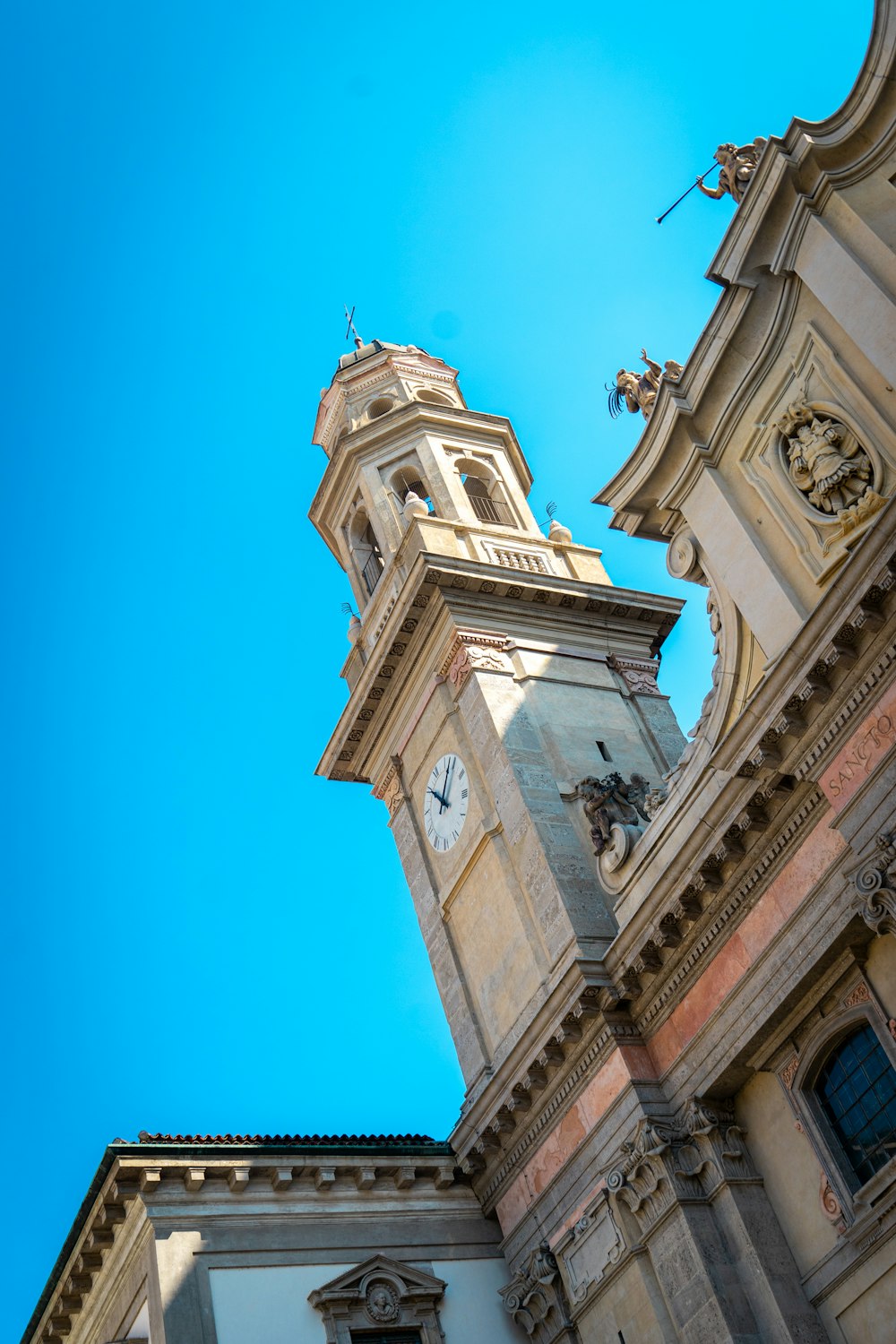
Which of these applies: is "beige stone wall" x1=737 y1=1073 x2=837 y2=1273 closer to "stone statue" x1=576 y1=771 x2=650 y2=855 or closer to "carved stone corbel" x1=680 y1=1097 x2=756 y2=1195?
"carved stone corbel" x1=680 y1=1097 x2=756 y2=1195

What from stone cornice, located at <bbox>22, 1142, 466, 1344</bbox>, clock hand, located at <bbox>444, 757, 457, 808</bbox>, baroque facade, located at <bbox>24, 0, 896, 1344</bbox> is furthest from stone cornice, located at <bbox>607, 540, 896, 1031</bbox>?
clock hand, located at <bbox>444, 757, 457, 808</bbox>

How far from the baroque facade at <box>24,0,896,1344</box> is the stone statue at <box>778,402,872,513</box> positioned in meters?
0.05

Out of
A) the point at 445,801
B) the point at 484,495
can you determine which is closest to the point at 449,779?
the point at 445,801

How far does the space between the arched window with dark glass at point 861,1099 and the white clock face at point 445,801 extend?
9.07 m

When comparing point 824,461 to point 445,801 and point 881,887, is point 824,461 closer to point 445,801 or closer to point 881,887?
point 881,887

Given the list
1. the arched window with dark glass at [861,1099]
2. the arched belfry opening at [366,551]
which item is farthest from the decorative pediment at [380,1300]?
the arched belfry opening at [366,551]

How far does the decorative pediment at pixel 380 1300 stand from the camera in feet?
66.1

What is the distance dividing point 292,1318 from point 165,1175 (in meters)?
2.54

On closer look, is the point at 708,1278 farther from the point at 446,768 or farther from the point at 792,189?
the point at 792,189

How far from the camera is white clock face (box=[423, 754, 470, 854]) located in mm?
25844

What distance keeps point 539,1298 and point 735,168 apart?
16.0 m

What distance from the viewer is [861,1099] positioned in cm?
1756

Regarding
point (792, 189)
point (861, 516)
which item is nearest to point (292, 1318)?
point (861, 516)

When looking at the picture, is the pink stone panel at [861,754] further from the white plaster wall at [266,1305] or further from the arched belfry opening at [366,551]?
the arched belfry opening at [366,551]
